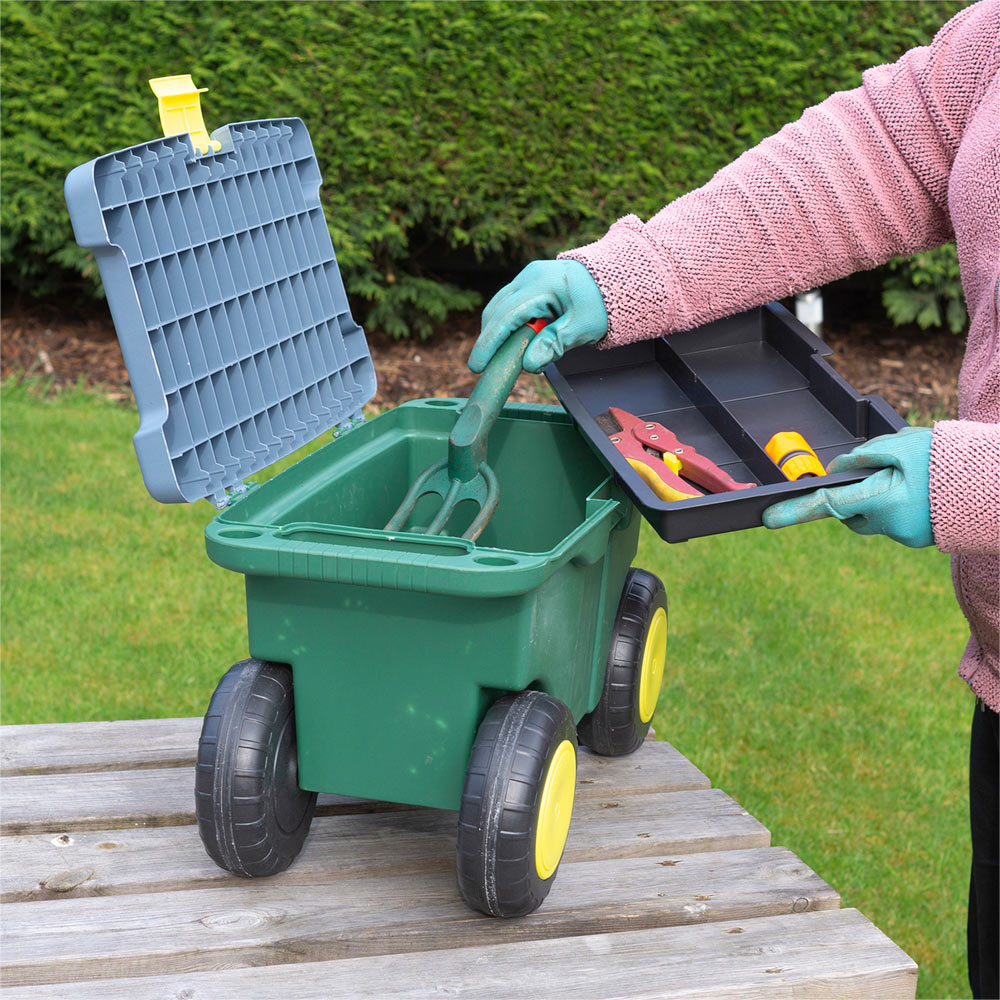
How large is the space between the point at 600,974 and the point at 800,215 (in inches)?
38.8

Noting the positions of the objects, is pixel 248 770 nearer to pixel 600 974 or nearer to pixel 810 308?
pixel 600 974

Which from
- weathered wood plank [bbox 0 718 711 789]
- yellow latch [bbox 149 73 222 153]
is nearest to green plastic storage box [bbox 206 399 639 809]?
weathered wood plank [bbox 0 718 711 789]

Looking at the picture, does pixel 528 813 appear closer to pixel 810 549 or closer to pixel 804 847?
pixel 804 847

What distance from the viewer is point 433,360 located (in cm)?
476

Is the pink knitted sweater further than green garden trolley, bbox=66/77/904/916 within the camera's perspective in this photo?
Yes

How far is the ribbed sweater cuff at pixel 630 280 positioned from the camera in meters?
1.57

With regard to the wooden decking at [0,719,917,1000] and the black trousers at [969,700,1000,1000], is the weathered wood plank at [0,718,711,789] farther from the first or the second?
the black trousers at [969,700,1000,1000]

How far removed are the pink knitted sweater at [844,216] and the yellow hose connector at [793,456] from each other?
7.5 inches

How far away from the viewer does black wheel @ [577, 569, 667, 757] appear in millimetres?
1740

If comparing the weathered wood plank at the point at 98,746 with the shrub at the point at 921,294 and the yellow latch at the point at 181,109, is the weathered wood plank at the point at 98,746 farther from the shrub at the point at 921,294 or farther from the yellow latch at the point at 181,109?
the shrub at the point at 921,294

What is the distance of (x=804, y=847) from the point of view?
2.36 meters

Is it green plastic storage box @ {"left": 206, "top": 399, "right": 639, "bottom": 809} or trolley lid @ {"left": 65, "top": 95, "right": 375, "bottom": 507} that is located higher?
trolley lid @ {"left": 65, "top": 95, "right": 375, "bottom": 507}

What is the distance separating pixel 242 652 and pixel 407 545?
5.62 feet

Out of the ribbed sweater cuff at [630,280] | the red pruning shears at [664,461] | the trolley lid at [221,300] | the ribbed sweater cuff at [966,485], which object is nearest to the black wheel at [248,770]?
the trolley lid at [221,300]
